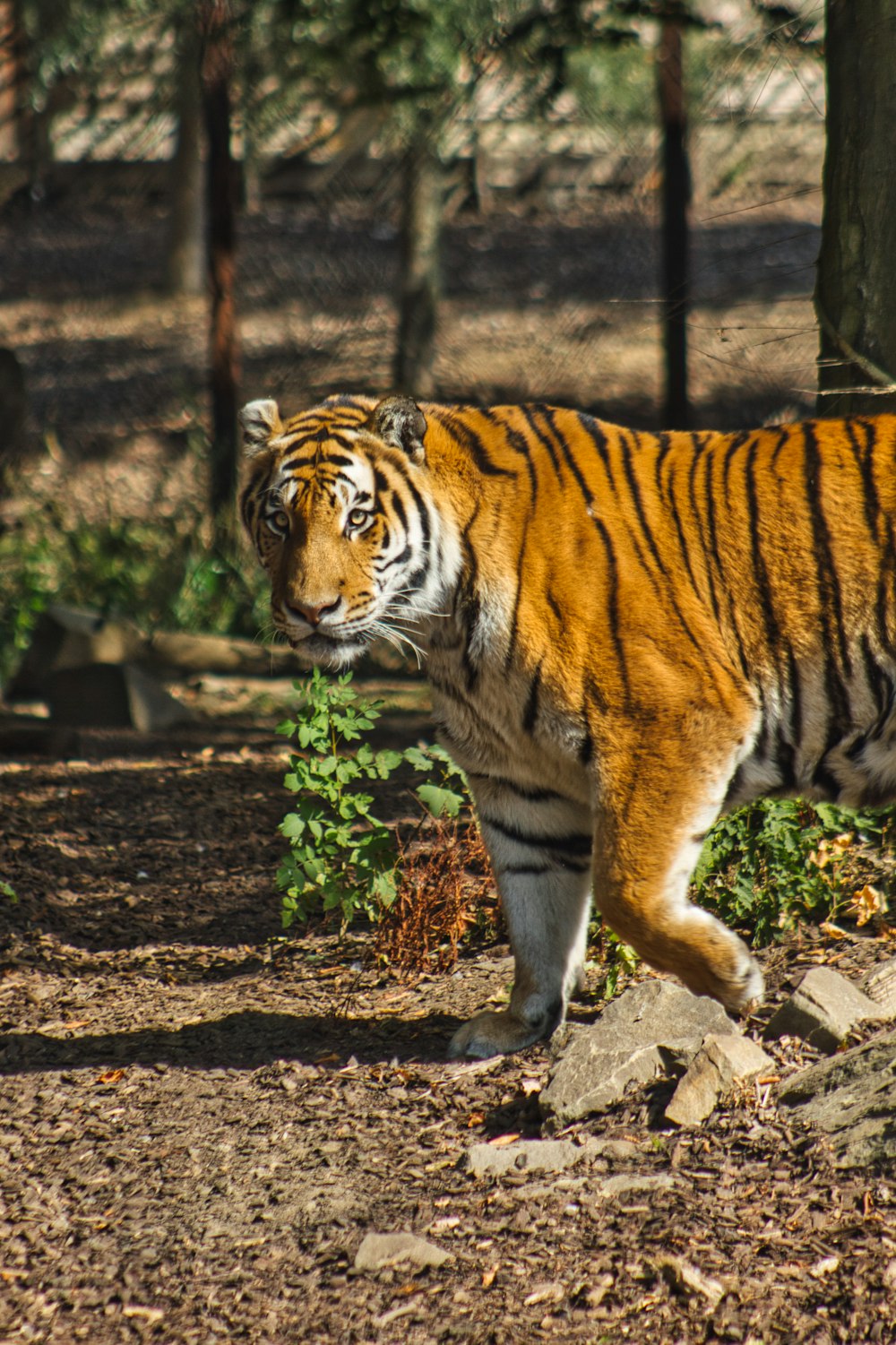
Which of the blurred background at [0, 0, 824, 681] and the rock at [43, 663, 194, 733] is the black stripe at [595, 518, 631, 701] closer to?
the blurred background at [0, 0, 824, 681]

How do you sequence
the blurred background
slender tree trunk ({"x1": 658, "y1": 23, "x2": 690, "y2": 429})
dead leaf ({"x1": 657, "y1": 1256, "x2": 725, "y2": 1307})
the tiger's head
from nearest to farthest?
dead leaf ({"x1": 657, "y1": 1256, "x2": 725, "y2": 1307}) → the tiger's head → slender tree trunk ({"x1": 658, "y1": 23, "x2": 690, "y2": 429}) → the blurred background

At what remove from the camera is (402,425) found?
10.2 ft

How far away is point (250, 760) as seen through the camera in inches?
223

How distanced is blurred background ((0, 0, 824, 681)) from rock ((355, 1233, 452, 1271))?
265cm

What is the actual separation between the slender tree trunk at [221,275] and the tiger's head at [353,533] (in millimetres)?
4354

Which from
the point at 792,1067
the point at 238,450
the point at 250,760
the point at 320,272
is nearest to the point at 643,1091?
the point at 792,1067

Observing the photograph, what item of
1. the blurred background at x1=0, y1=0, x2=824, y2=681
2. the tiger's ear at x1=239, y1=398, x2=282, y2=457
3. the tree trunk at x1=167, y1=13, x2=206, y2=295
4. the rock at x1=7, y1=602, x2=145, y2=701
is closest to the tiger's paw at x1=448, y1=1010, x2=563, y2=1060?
the tiger's ear at x1=239, y1=398, x2=282, y2=457

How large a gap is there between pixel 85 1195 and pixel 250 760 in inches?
113

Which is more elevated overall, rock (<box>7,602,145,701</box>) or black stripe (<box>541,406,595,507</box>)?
black stripe (<box>541,406,595,507</box>)

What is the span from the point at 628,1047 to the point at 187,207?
38.2 ft

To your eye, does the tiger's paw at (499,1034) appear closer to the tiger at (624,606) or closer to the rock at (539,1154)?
the tiger at (624,606)

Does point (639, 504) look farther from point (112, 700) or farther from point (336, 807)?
point (112, 700)

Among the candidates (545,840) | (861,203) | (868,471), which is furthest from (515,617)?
(861,203)

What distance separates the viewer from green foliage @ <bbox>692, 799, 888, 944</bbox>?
3.62 metres
